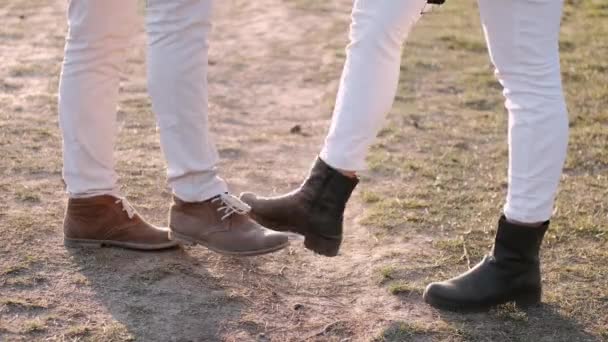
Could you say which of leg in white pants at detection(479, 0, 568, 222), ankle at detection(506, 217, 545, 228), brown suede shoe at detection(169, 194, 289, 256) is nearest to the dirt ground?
brown suede shoe at detection(169, 194, 289, 256)

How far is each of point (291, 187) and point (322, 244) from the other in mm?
1170

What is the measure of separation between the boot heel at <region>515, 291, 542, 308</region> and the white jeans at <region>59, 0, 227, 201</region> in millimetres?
913

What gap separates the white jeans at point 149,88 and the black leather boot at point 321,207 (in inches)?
9.7

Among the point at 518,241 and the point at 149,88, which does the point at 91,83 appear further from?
the point at 518,241

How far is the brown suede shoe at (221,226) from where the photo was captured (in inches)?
131

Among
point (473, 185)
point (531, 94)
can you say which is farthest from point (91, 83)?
point (473, 185)

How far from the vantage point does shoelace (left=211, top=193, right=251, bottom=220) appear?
132 inches

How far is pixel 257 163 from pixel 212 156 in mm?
1391

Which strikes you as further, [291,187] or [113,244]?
[291,187]

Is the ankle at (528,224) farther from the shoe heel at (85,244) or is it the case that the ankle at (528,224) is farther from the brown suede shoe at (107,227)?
the shoe heel at (85,244)

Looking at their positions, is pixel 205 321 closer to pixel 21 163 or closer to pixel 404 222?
pixel 404 222

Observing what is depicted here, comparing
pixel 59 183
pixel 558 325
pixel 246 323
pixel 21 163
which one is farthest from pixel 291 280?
pixel 21 163

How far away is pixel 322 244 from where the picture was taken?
3.25m

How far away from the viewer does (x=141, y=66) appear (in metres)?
6.20
